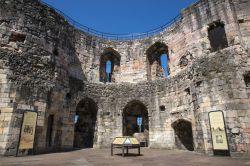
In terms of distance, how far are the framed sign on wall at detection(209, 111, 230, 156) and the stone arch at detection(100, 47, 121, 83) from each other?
9438 mm

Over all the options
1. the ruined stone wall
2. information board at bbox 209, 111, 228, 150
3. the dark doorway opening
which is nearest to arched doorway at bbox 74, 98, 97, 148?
the ruined stone wall

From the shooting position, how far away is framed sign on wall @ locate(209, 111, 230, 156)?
9.06 meters

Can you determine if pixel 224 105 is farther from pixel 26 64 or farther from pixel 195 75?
pixel 26 64

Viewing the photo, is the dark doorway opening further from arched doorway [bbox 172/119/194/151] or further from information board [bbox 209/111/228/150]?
information board [bbox 209/111/228/150]

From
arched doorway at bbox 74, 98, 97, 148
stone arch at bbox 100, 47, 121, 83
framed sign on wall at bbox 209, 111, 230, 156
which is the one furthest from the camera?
stone arch at bbox 100, 47, 121, 83

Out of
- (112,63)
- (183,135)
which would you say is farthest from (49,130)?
(183,135)

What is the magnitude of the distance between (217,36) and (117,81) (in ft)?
27.1

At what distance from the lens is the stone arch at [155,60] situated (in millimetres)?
16453

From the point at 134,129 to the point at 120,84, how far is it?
13.2 feet

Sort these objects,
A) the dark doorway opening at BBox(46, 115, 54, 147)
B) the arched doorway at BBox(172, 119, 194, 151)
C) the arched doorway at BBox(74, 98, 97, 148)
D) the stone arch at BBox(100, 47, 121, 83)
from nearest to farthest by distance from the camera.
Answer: the dark doorway opening at BBox(46, 115, 54, 147) → the arched doorway at BBox(172, 119, 194, 151) → the arched doorway at BBox(74, 98, 97, 148) → the stone arch at BBox(100, 47, 121, 83)

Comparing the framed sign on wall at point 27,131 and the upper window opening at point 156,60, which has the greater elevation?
the upper window opening at point 156,60

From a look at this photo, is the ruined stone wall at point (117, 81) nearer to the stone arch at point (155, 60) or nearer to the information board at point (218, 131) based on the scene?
the information board at point (218, 131)

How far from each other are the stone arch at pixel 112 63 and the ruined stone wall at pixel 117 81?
2.13 feet

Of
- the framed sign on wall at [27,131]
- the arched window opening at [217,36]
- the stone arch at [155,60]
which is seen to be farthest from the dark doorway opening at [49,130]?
the arched window opening at [217,36]
